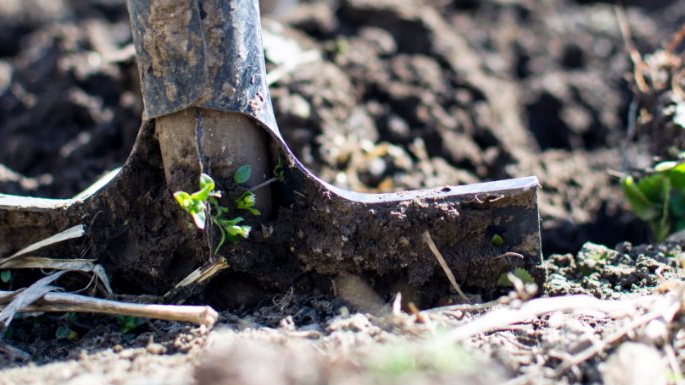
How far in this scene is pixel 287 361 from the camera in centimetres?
138

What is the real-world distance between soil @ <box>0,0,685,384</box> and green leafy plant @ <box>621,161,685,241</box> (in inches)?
4.7

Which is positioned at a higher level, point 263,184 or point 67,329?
point 263,184

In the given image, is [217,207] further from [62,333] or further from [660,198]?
[660,198]

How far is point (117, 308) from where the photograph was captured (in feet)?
5.91

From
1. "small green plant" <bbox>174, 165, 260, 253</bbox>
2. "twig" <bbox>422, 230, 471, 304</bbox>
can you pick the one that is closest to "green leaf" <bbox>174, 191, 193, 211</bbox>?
"small green plant" <bbox>174, 165, 260, 253</bbox>

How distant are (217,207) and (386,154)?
133 cm

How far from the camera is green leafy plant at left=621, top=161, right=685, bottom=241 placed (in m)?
2.43

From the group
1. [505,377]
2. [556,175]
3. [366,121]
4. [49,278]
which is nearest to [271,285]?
[49,278]

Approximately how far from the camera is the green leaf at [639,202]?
2490 millimetres

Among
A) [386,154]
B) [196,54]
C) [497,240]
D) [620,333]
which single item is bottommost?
[620,333]

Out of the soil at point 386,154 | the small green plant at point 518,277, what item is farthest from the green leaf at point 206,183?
the small green plant at point 518,277

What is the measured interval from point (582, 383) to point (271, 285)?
80 cm

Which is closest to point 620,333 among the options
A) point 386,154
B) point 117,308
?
point 117,308

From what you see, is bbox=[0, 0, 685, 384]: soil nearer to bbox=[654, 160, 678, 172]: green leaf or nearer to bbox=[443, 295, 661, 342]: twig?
bbox=[443, 295, 661, 342]: twig
